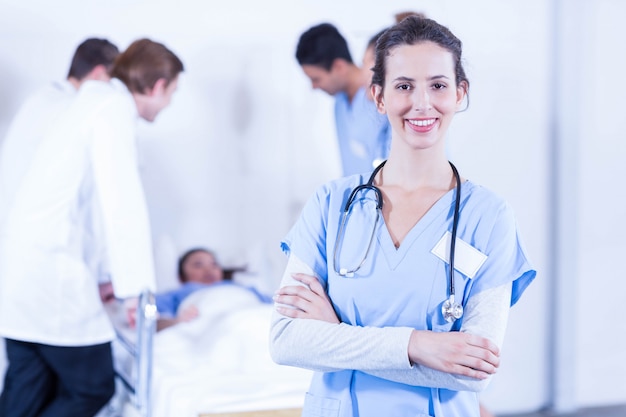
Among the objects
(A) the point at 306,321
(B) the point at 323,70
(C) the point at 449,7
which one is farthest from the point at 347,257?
(C) the point at 449,7

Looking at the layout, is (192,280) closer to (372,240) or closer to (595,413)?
(595,413)

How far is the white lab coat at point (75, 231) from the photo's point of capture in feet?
7.22

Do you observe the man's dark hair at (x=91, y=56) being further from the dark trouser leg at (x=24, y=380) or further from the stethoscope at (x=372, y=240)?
the stethoscope at (x=372, y=240)

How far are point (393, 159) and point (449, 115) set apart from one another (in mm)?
115

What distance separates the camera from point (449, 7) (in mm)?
3393

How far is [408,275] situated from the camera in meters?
1.20

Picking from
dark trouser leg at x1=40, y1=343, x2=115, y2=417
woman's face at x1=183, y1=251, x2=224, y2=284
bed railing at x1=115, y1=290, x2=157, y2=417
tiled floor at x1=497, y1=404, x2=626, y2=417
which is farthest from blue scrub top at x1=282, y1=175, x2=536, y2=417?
tiled floor at x1=497, y1=404, x2=626, y2=417

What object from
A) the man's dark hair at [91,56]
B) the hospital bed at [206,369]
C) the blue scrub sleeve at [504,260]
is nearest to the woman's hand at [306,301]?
the blue scrub sleeve at [504,260]

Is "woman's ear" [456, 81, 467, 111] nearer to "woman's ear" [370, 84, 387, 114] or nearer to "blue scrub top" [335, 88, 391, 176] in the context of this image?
"woman's ear" [370, 84, 387, 114]

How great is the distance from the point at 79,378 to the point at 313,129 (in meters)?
1.51

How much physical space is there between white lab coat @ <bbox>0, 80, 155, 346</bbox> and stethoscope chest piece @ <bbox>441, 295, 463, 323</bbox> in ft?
4.06

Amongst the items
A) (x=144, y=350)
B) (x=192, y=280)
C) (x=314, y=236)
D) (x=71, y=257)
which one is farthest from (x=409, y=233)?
(x=192, y=280)

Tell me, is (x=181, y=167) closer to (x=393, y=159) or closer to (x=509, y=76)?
(x=509, y=76)

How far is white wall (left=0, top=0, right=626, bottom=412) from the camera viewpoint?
3094 millimetres
